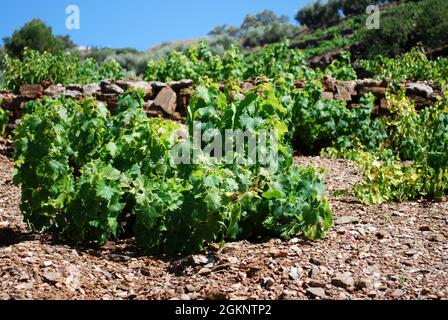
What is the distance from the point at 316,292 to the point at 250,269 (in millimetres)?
399

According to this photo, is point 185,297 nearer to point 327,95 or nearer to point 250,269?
point 250,269

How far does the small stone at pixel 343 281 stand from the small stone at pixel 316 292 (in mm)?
116

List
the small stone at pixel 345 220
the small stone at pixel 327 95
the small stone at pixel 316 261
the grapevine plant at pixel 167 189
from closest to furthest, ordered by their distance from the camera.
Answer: the small stone at pixel 316 261, the grapevine plant at pixel 167 189, the small stone at pixel 345 220, the small stone at pixel 327 95

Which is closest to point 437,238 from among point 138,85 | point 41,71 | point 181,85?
point 181,85

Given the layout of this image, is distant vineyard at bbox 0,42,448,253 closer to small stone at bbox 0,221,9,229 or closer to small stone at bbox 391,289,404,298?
small stone at bbox 0,221,9,229

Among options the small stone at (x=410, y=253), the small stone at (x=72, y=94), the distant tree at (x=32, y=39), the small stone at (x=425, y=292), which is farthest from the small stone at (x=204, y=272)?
the distant tree at (x=32, y=39)

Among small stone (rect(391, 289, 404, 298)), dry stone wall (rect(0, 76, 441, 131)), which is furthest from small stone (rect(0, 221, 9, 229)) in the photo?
dry stone wall (rect(0, 76, 441, 131))

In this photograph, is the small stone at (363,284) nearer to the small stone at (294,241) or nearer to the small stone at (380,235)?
the small stone at (294,241)

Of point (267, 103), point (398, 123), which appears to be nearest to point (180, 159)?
point (267, 103)

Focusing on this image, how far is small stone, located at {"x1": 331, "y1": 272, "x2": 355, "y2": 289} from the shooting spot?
10.3 ft

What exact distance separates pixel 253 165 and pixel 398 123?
329 centimetres

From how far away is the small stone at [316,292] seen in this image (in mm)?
3057

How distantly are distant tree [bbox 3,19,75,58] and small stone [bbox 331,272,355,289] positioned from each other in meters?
20.7

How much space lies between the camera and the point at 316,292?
3.07 meters
